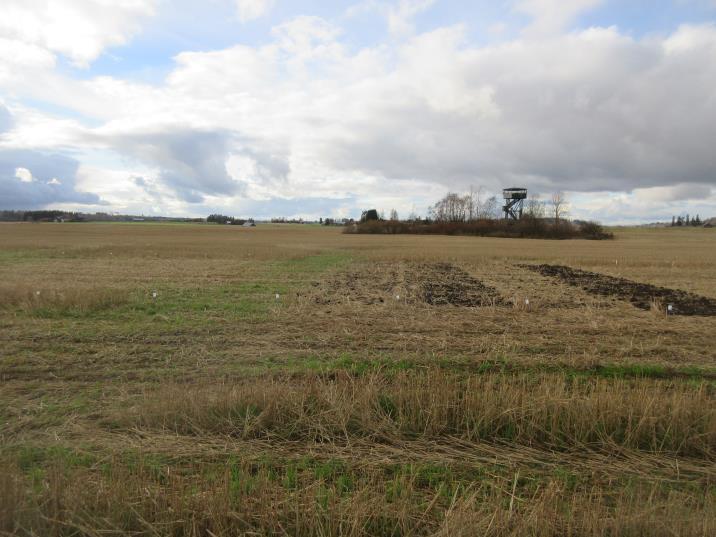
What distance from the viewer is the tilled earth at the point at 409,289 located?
1541cm

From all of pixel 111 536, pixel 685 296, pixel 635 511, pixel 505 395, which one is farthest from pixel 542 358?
pixel 685 296

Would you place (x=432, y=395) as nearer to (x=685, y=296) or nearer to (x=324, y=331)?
(x=324, y=331)

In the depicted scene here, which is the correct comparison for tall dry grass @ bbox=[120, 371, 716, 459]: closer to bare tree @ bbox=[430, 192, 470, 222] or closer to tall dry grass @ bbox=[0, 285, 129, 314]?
tall dry grass @ bbox=[0, 285, 129, 314]

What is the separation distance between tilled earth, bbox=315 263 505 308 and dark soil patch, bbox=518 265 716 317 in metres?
4.95

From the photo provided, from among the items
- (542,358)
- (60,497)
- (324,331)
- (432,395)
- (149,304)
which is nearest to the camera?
(60,497)

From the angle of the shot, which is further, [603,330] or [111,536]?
[603,330]

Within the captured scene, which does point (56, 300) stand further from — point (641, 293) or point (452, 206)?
point (452, 206)

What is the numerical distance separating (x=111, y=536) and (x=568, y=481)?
4155 mm

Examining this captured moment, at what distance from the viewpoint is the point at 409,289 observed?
18.4m

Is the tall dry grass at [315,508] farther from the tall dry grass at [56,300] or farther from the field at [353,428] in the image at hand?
the tall dry grass at [56,300]

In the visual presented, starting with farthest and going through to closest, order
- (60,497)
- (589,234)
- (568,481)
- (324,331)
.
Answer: (589,234), (324,331), (568,481), (60,497)

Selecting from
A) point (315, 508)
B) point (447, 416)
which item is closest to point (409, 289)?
point (447, 416)

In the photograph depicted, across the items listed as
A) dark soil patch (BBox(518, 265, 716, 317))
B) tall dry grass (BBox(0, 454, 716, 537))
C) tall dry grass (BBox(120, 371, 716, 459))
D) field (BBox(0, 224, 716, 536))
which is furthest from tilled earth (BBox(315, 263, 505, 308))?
tall dry grass (BBox(0, 454, 716, 537))

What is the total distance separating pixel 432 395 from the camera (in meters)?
5.66
